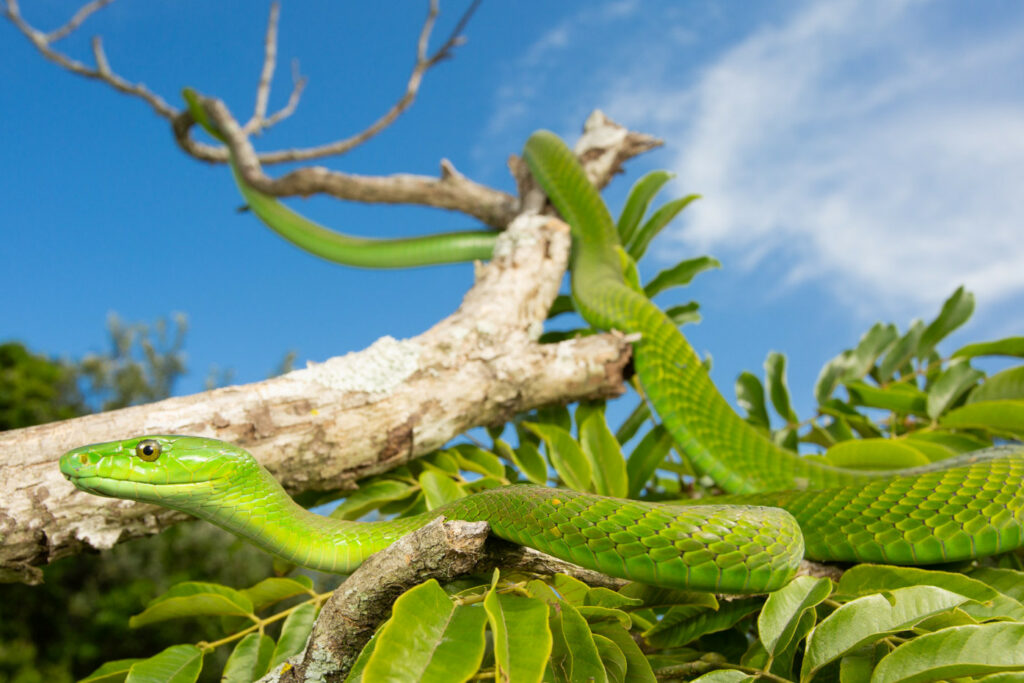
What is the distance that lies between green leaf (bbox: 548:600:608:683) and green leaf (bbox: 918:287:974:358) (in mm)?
3182

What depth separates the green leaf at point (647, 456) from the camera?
9.23ft

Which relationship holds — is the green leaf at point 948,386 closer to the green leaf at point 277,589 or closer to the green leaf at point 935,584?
the green leaf at point 935,584

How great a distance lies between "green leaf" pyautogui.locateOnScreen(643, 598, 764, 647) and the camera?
1.77 metres

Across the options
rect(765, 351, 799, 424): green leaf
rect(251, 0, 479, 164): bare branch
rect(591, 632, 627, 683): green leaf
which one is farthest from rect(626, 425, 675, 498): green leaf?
rect(251, 0, 479, 164): bare branch

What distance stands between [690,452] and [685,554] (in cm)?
142

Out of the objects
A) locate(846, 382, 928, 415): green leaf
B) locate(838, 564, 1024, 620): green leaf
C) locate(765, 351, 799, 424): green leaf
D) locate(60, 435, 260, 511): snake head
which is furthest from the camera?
locate(765, 351, 799, 424): green leaf

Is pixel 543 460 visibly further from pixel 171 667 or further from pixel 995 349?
pixel 995 349

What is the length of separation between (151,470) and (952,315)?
149 inches

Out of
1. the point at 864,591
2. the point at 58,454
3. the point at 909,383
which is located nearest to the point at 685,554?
the point at 864,591

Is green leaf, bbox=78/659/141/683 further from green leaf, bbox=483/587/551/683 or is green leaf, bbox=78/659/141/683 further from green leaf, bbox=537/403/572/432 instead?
green leaf, bbox=537/403/572/432

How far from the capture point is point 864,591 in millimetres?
1748

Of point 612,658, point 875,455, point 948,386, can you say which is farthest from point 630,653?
point 948,386

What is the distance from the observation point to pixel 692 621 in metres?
1.81

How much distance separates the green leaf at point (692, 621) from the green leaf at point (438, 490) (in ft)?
2.49
